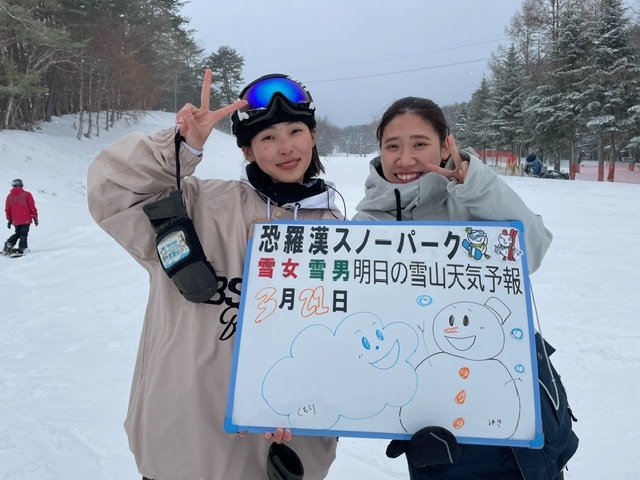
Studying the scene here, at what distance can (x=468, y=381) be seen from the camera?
63.9 inches

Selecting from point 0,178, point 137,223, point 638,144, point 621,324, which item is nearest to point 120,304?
point 137,223

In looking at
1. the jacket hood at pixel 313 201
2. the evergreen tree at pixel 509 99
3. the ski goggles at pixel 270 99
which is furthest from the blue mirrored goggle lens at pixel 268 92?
the evergreen tree at pixel 509 99

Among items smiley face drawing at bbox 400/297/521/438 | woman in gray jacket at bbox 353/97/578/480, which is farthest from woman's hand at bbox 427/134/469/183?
smiley face drawing at bbox 400/297/521/438

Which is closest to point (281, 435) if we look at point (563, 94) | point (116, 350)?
point (116, 350)

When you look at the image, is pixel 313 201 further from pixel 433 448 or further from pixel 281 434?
pixel 433 448

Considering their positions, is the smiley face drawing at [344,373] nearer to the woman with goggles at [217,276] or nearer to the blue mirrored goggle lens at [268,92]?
the woman with goggles at [217,276]

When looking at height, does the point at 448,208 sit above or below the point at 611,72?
below

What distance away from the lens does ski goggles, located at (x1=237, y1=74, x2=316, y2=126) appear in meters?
1.96

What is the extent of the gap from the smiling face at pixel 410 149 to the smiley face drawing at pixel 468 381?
0.76 meters

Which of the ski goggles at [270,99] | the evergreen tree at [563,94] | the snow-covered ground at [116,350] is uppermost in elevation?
the evergreen tree at [563,94]

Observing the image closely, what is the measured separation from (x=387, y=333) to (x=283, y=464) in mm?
618

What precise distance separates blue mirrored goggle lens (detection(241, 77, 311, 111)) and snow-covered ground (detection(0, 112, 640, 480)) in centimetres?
31

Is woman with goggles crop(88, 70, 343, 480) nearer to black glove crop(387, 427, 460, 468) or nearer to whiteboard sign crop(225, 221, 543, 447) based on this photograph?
whiteboard sign crop(225, 221, 543, 447)

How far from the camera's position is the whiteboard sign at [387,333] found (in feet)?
5.28
